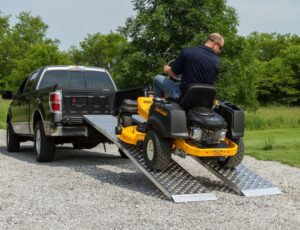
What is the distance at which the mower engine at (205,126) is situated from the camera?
7.17m

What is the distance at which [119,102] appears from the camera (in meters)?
10.4

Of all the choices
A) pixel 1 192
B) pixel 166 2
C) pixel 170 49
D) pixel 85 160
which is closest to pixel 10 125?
pixel 85 160

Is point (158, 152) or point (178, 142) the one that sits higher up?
point (178, 142)

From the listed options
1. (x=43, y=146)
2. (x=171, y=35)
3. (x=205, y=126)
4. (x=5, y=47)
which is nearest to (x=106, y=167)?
(x=43, y=146)

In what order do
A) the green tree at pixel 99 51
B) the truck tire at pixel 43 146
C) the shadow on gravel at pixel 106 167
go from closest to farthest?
the shadow on gravel at pixel 106 167, the truck tire at pixel 43 146, the green tree at pixel 99 51

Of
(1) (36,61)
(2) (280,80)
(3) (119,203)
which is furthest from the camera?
(2) (280,80)

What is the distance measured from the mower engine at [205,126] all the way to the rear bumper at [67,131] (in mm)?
3180

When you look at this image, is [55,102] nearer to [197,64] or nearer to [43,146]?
[43,146]

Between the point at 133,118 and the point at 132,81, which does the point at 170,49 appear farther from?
the point at 133,118

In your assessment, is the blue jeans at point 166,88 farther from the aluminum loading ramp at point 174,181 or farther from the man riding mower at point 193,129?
the aluminum loading ramp at point 174,181

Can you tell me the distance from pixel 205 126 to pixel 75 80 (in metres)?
4.69

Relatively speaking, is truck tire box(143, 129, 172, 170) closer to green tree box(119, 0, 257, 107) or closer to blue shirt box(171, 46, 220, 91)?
blue shirt box(171, 46, 220, 91)

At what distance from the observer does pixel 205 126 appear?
7.14 meters

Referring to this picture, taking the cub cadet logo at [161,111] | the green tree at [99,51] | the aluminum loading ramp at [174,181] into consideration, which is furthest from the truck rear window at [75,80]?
the green tree at [99,51]
